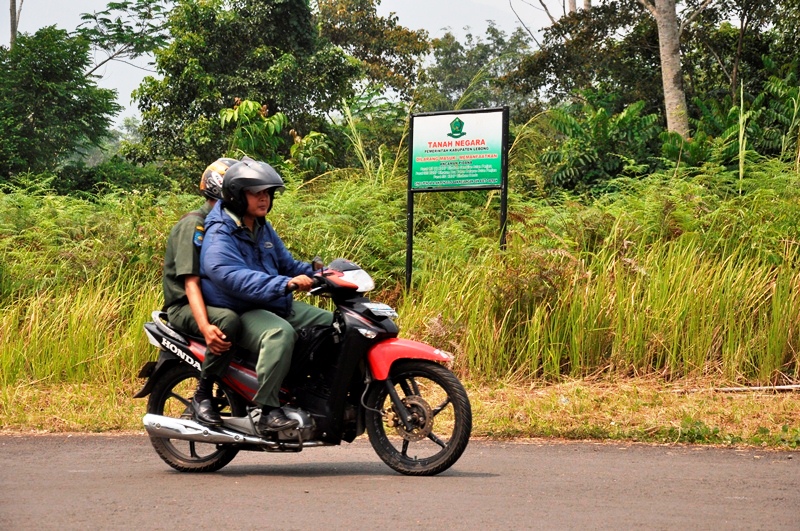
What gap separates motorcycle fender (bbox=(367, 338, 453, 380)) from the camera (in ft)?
21.0

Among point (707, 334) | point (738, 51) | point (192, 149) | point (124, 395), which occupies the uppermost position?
point (738, 51)

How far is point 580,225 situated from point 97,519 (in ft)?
29.3

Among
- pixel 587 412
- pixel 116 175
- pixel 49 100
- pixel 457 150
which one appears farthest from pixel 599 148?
pixel 49 100

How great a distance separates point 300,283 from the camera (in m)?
6.41

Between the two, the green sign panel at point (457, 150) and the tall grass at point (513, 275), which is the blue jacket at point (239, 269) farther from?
the green sign panel at point (457, 150)

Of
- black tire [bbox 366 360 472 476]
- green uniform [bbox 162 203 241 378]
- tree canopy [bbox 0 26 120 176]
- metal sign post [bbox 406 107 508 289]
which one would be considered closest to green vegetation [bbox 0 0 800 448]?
metal sign post [bbox 406 107 508 289]

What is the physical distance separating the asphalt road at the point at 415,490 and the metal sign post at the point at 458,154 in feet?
16.7

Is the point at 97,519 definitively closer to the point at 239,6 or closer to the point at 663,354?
the point at 663,354

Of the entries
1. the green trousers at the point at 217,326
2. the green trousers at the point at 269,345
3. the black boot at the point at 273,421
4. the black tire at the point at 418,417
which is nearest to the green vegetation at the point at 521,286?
the black tire at the point at 418,417

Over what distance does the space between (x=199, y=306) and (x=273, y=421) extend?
0.80 m

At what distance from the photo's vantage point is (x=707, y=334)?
10.6 metres

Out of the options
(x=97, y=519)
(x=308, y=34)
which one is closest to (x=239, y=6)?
(x=308, y=34)

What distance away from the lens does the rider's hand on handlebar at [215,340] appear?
651 cm

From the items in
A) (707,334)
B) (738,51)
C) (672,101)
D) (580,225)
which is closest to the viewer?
(707,334)
